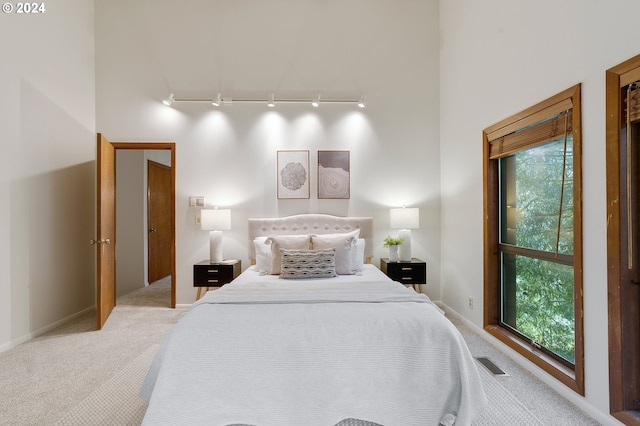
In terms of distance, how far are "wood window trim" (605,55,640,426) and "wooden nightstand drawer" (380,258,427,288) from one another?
216cm

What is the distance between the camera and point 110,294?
4043 millimetres

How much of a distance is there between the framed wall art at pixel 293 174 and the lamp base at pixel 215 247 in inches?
37.6

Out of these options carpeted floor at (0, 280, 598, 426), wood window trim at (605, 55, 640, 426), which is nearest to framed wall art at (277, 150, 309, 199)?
carpeted floor at (0, 280, 598, 426)

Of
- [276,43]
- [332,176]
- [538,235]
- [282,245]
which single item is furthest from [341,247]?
[276,43]

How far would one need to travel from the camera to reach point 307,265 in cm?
332

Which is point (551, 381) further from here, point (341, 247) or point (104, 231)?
point (104, 231)

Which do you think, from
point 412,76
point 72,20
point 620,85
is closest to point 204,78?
point 72,20

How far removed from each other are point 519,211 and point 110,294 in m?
4.63

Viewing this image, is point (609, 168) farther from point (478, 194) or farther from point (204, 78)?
point (204, 78)

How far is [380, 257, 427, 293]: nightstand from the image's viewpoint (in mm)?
4000

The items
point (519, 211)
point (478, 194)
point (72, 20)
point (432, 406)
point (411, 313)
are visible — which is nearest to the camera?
point (432, 406)

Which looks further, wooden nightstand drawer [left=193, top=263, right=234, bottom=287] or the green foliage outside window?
wooden nightstand drawer [left=193, top=263, right=234, bottom=287]

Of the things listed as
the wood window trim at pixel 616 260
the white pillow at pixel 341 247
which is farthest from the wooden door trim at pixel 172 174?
the wood window trim at pixel 616 260

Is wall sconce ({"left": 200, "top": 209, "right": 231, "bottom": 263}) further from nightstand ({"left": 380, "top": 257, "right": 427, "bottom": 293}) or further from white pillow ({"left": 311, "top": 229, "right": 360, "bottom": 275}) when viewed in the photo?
nightstand ({"left": 380, "top": 257, "right": 427, "bottom": 293})
